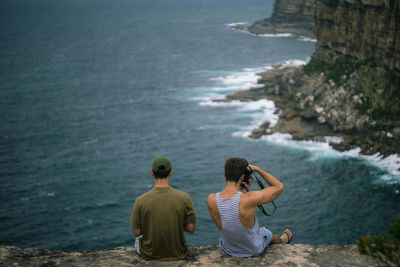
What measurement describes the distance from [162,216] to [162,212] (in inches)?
2.9

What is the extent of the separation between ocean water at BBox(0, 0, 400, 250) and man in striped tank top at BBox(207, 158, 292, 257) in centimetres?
2528

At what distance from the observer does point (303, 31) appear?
442 ft

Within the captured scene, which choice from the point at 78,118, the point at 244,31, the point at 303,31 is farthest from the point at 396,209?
the point at 244,31

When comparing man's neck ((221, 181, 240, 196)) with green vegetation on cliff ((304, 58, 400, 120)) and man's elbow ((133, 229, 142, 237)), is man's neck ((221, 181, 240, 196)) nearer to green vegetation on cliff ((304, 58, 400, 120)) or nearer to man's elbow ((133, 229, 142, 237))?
man's elbow ((133, 229, 142, 237))

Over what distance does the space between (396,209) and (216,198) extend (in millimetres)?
31222

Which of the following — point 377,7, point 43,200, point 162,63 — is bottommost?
point 43,200

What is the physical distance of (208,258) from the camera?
843cm

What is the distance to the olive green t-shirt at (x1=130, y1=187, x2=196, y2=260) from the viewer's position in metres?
7.66

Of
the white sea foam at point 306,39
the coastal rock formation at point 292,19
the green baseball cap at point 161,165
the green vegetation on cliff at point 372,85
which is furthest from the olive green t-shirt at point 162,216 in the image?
the coastal rock formation at point 292,19

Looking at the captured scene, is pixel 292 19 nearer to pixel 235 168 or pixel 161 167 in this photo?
pixel 235 168

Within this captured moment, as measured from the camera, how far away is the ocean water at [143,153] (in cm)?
3559

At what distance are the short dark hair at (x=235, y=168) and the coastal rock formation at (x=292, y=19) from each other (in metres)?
131

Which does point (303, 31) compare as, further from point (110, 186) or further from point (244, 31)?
point (110, 186)

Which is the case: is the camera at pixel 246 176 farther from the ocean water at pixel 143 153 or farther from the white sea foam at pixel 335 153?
the white sea foam at pixel 335 153
